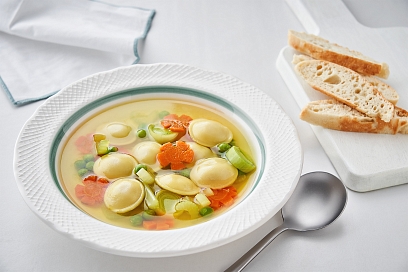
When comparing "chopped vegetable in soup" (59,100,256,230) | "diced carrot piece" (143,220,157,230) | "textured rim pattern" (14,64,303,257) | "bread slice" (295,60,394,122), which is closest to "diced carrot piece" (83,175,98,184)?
"chopped vegetable in soup" (59,100,256,230)

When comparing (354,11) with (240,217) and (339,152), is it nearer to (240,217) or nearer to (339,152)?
(339,152)

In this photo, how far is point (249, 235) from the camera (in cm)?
161

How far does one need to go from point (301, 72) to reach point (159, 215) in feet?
3.63

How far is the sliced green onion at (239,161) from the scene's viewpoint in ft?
5.69

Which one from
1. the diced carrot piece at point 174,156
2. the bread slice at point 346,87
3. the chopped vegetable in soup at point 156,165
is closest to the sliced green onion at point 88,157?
the chopped vegetable in soup at point 156,165

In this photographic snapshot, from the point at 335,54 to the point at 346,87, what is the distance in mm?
236

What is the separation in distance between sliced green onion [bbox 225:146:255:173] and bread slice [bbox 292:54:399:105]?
0.81 metres

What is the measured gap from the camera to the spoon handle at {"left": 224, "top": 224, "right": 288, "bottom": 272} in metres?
1.47

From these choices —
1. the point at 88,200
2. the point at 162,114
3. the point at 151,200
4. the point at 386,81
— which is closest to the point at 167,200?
→ the point at 151,200

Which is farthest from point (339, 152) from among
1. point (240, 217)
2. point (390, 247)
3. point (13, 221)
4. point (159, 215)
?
point (13, 221)

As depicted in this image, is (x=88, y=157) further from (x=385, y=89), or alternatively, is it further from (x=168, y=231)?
(x=385, y=89)

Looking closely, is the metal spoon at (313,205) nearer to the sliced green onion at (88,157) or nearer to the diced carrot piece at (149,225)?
the diced carrot piece at (149,225)

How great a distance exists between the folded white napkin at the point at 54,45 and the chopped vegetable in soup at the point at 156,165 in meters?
0.52

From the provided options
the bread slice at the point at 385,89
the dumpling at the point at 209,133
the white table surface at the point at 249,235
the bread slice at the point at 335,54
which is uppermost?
the bread slice at the point at 335,54
